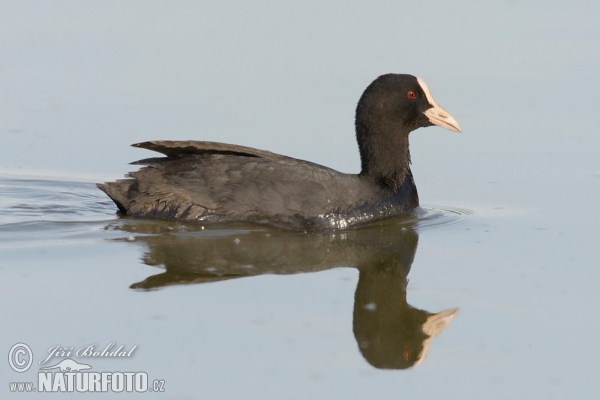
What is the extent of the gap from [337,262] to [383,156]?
161 centimetres

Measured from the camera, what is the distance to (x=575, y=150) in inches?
401

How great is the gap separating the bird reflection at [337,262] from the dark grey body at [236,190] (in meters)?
0.13

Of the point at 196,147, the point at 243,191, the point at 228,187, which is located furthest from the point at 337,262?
the point at 196,147

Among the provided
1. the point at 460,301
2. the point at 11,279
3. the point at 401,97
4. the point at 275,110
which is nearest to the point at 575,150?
the point at 401,97

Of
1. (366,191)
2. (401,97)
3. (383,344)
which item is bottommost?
(383,344)

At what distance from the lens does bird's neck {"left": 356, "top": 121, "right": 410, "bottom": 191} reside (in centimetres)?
916

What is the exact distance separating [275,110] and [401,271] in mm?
3816

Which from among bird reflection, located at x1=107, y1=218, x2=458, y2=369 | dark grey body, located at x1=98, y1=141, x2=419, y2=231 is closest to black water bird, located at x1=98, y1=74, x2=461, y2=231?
dark grey body, located at x1=98, y1=141, x2=419, y2=231

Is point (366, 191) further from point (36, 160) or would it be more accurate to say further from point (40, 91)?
point (40, 91)

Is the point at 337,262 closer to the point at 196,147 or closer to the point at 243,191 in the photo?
the point at 243,191

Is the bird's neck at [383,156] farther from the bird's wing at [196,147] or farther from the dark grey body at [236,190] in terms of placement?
the bird's wing at [196,147]

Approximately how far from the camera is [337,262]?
25.7 ft

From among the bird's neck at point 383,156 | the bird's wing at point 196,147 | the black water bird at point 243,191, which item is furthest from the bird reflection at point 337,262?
the bird's wing at point 196,147

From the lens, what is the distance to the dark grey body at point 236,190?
338 inches
